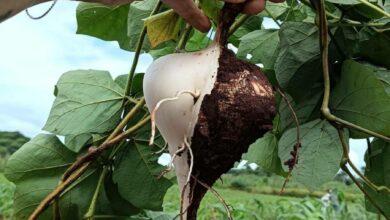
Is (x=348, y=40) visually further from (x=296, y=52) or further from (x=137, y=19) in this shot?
(x=137, y=19)

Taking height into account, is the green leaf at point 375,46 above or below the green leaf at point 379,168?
above

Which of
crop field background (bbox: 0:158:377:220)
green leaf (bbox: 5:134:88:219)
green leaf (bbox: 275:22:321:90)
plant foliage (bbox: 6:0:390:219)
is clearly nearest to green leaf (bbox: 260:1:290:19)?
plant foliage (bbox: 6:0:390:219)

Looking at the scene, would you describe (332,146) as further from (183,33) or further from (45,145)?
(45,145)

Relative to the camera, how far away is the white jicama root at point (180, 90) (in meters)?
0.55

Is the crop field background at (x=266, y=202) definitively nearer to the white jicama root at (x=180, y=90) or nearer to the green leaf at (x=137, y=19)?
the white jicama root at (x=180, y=90)

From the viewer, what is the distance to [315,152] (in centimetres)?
67

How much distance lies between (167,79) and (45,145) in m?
0.33

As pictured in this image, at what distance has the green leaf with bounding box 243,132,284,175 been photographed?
2.92 ft

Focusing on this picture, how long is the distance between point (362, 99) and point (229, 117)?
0.65 feet

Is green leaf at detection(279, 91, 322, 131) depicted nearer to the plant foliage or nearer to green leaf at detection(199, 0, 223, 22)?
the plant foliage

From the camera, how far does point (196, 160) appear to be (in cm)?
56

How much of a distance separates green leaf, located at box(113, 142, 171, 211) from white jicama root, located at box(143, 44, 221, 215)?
21 cm

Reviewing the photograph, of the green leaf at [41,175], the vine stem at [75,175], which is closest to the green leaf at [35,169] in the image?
the green leaf at [41,175]

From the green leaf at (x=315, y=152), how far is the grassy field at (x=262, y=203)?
3.3 inches
